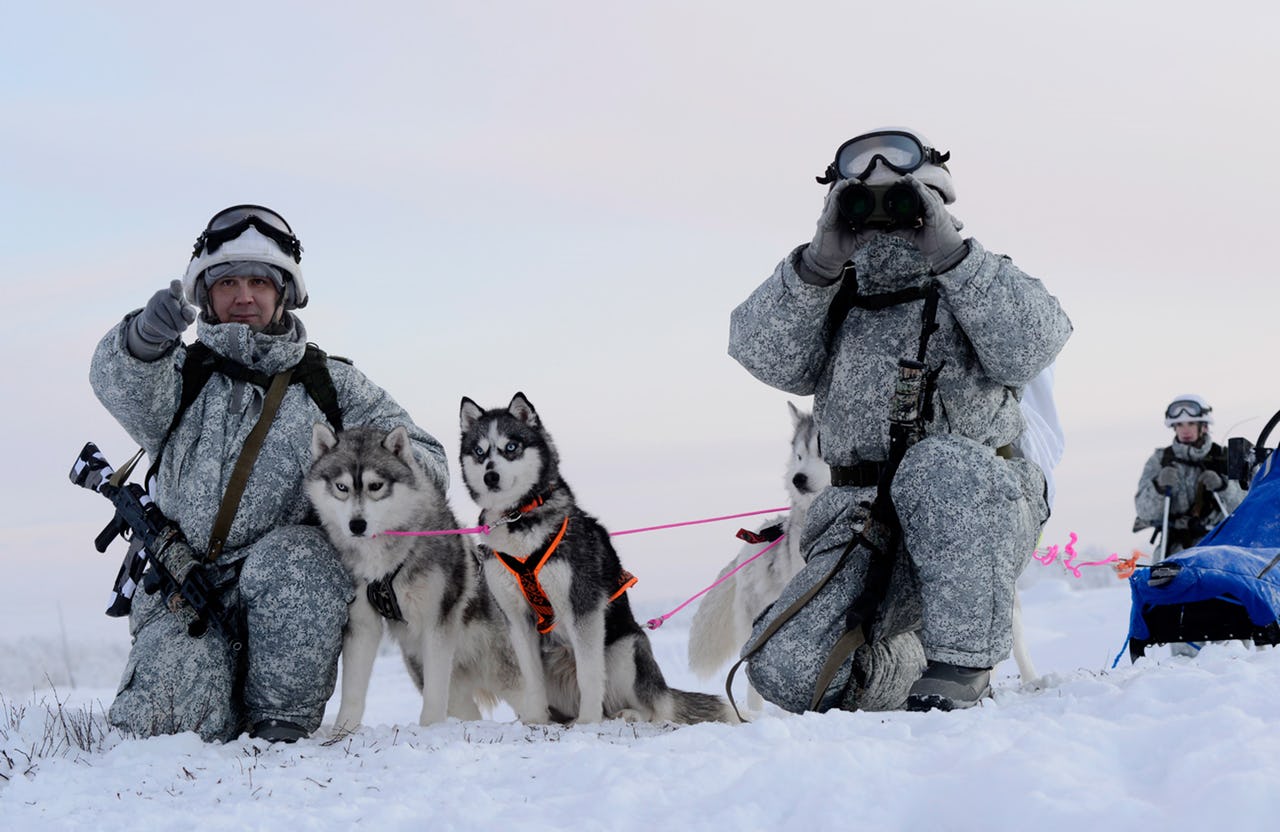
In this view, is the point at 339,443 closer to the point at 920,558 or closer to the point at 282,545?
the point at 282,545

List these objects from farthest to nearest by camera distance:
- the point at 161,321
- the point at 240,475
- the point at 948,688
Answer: the point at 240,475 < the point at 161,321 < the point at 948,688

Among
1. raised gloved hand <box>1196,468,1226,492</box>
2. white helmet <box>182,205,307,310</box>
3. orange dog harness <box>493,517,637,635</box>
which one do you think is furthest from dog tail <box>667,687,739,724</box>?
raised gloved hand <box>1196,468,1226,492</box>

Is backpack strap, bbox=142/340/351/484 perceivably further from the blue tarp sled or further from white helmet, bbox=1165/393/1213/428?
white helmet, bbox=1165/393/1213/428

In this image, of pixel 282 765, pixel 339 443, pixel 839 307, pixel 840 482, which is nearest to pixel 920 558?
pixel 840 482

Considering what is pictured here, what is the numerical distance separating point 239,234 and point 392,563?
1488 millimetres

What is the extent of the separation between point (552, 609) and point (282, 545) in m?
1.08

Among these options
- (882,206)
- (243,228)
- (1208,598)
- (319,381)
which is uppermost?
(243,228)

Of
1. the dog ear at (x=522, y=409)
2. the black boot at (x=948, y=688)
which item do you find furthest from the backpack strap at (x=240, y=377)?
the black boot at (x=948, y=688)

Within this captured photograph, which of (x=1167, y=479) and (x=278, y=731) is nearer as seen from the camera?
(x=278, y=731)

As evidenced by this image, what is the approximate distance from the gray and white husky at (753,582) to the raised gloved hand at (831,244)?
95.0 inches

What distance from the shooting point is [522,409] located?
4.83m

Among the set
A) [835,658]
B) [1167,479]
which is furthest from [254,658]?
[1167,479]

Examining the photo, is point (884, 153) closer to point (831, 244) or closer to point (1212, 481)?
point (831, 244)

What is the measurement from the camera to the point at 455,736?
4156 millimetres
